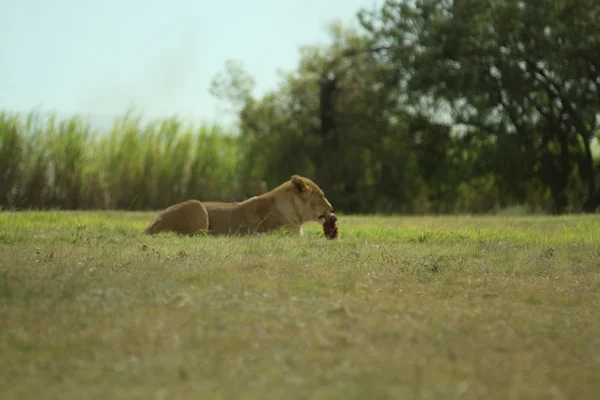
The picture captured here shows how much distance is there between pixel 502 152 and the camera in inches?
844

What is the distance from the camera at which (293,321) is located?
5719 millimetres

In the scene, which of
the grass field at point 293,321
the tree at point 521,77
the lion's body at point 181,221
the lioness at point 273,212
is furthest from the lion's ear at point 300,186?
the tree at point 521,77

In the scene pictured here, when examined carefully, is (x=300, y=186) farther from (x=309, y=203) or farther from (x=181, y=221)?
(x=181, y=221)

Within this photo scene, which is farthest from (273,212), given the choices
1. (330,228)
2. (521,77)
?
(521,77)

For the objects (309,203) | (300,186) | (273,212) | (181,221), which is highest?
(300,186)

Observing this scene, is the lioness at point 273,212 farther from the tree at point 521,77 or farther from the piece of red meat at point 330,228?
the tree at point 521,77

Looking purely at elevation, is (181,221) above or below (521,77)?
below

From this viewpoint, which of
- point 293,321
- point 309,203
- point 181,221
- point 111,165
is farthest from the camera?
point 111,165

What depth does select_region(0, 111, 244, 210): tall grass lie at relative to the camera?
18703 mm

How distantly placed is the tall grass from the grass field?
8849 millimetres

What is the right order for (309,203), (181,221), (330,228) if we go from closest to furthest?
1. (181,221)
2. (330,228)
3. (309,203)

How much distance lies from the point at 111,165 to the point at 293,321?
576 inches

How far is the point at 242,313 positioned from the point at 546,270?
150 inches

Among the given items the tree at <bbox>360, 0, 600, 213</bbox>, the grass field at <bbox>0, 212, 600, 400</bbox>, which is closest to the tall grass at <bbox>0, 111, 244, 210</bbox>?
the tree at <bbox>360, 0, 600, 213</bbox>
